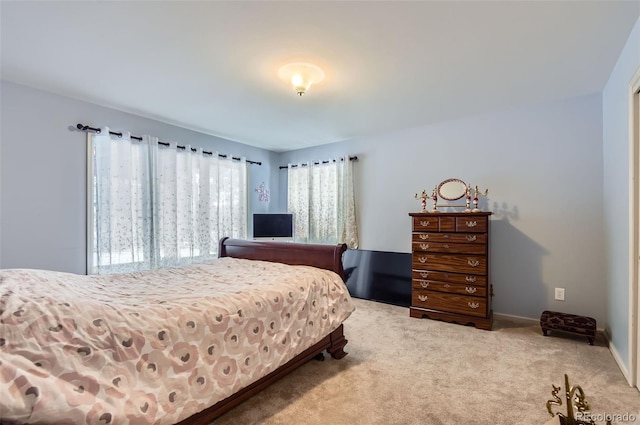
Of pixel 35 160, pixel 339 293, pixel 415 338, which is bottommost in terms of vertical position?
pixel 415 338

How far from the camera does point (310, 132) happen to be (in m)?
4.30

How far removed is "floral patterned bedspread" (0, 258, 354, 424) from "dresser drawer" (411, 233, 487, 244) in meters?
1.67

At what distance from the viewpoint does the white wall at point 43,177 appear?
2.66 m

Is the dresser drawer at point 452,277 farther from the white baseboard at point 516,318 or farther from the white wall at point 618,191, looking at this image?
the white wall at point 618,191

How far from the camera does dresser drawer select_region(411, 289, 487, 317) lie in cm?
309

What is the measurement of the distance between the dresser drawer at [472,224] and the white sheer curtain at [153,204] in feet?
10.1

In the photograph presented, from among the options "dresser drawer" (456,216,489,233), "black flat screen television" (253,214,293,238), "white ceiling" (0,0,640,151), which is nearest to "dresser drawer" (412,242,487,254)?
"dresser drawer" (456,216,489,233)

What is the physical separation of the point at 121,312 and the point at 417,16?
2.21 metres

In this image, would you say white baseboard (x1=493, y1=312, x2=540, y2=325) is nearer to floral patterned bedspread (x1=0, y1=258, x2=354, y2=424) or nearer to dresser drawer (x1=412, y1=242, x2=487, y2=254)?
dresser drawer (x1=412, y1=242, x2=487, y2=254)

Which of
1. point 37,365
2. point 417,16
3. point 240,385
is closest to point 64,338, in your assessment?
point 37,365

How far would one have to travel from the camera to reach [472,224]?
10.3 feet

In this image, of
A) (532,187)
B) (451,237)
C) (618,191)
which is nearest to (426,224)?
(451,237)

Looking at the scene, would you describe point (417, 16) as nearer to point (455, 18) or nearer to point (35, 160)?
point (455, 18)

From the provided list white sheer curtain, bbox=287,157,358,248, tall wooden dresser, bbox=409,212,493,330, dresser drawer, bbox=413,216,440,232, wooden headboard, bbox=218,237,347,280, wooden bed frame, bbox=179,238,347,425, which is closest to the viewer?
wooden bed frame, bbox=179,238,347,425
